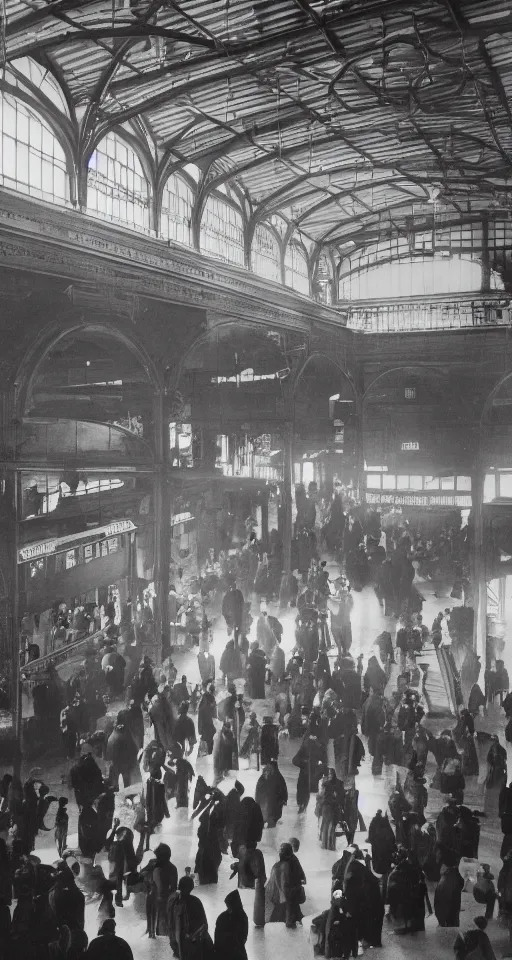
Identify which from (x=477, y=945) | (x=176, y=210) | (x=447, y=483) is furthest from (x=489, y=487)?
(x=477, y=945)

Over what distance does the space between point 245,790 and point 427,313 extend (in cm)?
1348

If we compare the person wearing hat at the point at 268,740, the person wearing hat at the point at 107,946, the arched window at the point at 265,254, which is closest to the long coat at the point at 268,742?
the person wearing hat at the point at 268,740

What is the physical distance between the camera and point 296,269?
20.3 m

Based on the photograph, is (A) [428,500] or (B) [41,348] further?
(A) [428,500]

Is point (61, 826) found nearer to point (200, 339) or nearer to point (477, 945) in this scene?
point (477, 945)

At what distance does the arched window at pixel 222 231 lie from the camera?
1602cm

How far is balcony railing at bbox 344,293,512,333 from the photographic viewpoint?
18203 millimetres

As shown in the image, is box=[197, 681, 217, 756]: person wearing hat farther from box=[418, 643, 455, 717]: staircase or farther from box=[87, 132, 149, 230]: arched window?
box=[87, 132, 149, 230]: arched window

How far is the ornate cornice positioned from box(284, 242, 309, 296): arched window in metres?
4.51

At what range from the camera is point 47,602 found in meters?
10.2

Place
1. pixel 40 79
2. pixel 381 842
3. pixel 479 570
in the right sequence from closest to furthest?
pixel 381 842
pixel 40 79
pixel 479 570

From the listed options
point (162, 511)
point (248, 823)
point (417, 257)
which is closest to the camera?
point (248, 823)

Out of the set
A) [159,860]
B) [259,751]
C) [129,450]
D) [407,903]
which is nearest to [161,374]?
[129,450]

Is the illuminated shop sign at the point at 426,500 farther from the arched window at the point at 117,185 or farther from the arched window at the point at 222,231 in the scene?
the arched window at the point at 117,185
